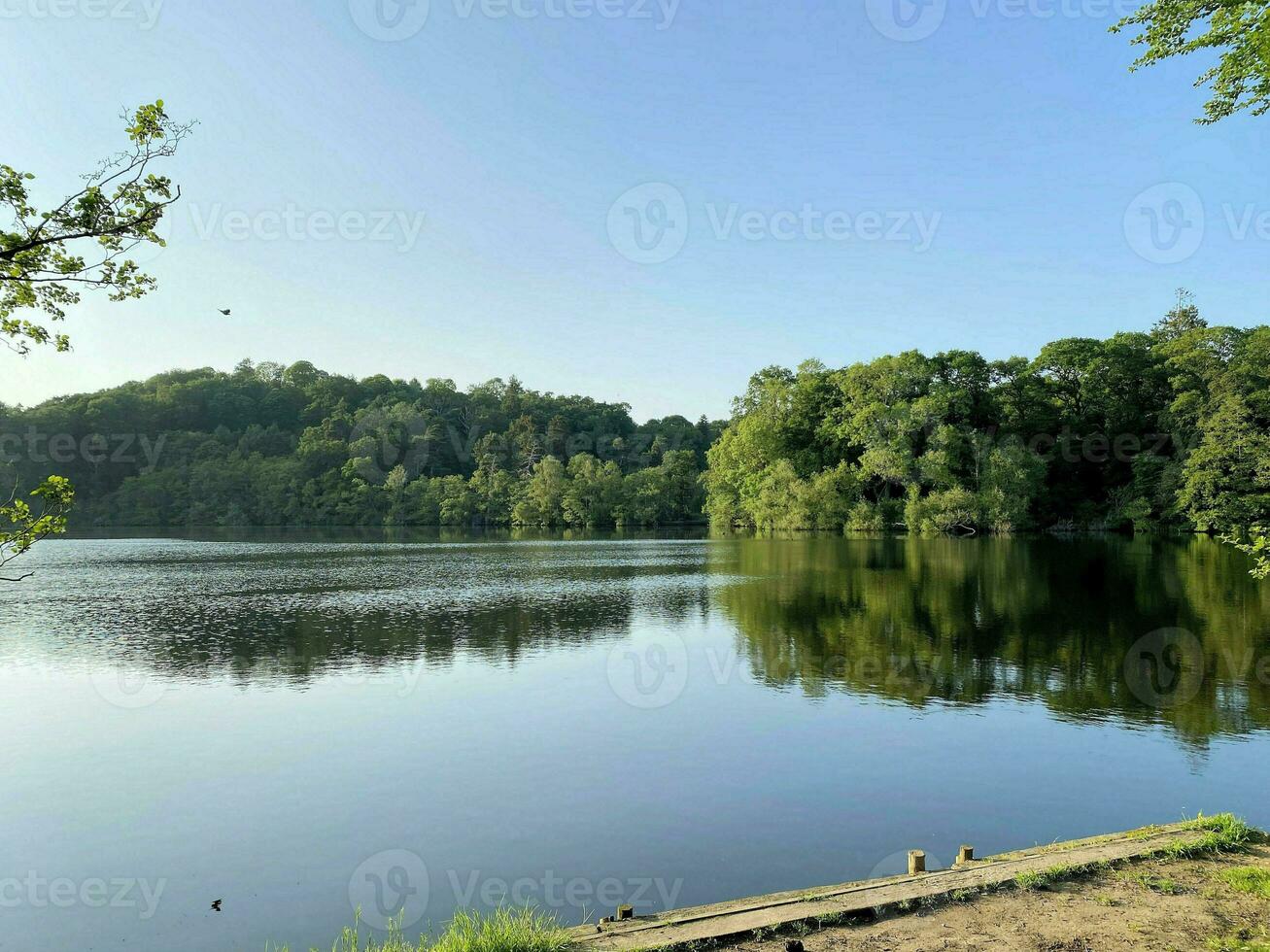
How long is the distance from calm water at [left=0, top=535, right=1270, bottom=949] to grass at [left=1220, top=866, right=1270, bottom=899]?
2.42 m

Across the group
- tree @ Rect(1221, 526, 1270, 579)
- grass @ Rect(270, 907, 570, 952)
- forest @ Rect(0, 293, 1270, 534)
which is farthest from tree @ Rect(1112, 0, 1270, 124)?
forest @ Rect(0, 293, 1270, 534)

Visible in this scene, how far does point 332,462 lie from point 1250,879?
362ft

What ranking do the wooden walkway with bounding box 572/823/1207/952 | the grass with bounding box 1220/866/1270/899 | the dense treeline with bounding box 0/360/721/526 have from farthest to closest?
the dense treeline with bounding box 0/360/721/526 < the grass with bounding box 1220/866/1270/899 < the wooden walkway with bounding box 572/823/1207/952

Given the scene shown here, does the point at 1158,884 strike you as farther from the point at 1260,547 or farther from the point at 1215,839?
the point at 1260,547

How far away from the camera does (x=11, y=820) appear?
30.1 feet

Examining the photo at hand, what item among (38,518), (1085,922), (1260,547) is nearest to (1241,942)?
(1085,922)

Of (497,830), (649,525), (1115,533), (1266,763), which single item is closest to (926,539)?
(1115,533)

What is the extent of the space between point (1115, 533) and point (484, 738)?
62.2 m

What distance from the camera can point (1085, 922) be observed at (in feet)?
17.1

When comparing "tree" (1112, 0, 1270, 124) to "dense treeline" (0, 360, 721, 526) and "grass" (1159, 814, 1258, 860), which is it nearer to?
"grass" (1159, 814, 1258, 860)

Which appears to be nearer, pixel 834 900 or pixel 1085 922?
pixel 1085 922

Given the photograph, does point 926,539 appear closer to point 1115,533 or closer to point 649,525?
point 1115,533

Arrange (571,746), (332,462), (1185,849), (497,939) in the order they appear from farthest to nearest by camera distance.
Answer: (332,462)
(571,746)
(1185,849)
(497,939)

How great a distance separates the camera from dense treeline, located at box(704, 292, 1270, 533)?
54.9 m
